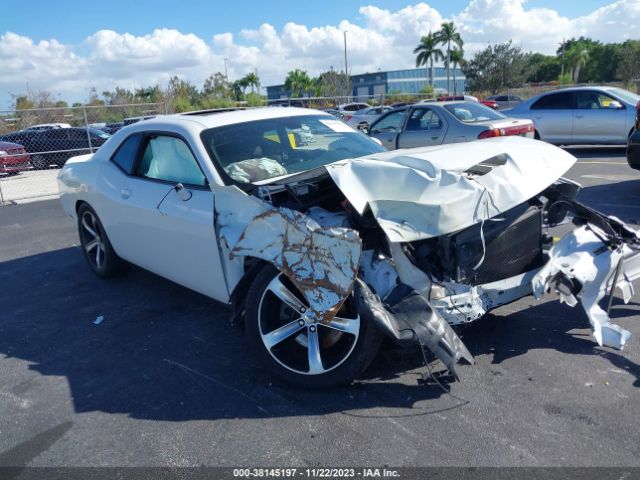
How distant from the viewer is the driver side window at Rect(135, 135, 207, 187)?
4133 mm

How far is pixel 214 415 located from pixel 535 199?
8.37 ft

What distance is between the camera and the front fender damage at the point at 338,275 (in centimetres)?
294

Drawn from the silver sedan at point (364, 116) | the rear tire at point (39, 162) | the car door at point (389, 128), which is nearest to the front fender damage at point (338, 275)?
the car door at point (389, 128)

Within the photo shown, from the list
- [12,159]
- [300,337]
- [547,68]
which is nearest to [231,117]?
[300,337]

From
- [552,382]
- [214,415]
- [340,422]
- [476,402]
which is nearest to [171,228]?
[214,415]

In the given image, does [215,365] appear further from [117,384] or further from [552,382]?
[552,382]

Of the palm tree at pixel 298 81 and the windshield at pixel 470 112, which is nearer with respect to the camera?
the windshield at pixel 470 112

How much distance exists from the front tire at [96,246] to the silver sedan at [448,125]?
6419mm

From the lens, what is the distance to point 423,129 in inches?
404

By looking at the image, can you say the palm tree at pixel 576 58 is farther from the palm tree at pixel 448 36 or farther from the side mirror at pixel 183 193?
the side mirror at pixel 183 193

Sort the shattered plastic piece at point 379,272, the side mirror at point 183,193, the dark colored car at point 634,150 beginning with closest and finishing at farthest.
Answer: the shattered plastic piece at point 379,272 → the side mirror at point 183,193 → the dark colored car at point 634,150

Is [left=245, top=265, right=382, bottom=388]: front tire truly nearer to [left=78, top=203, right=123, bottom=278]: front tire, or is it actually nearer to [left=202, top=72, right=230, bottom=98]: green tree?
[left=78, top=203, right=123, bottom=278]: front tire

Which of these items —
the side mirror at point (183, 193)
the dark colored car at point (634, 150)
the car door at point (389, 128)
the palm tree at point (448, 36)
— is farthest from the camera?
the palm tree at point (448, 36)

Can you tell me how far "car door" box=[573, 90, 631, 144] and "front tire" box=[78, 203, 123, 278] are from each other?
11212 millimetres
